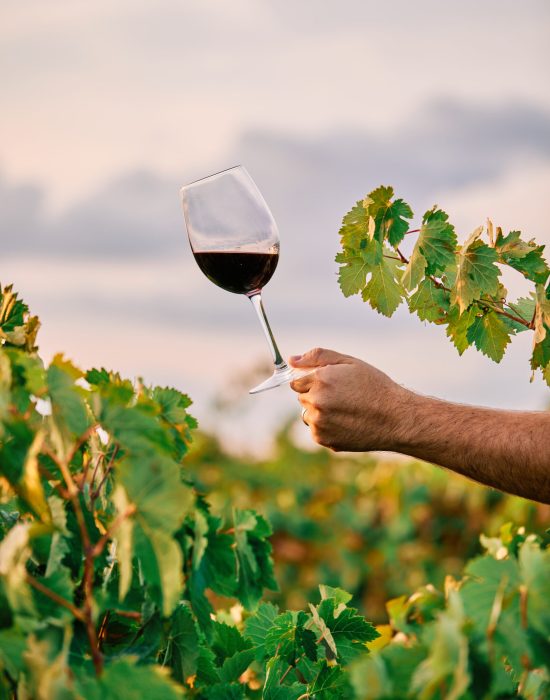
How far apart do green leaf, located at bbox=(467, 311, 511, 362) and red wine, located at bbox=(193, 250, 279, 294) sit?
76cm

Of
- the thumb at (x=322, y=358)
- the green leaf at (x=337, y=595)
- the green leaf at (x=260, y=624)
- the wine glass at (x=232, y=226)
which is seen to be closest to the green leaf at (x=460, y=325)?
the thumb at (x=322, y=358)

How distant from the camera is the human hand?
8.68ft

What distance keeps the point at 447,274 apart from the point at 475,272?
18 cm

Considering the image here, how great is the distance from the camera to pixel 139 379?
1.89 metres

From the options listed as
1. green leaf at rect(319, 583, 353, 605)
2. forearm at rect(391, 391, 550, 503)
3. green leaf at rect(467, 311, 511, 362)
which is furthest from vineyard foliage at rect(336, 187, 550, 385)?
green leaf at rect(319, 583, 353, 605)

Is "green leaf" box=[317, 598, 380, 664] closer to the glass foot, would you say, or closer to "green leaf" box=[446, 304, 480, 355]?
the glass foot

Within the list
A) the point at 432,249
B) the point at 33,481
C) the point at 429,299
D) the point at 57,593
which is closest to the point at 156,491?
the point at 33,481

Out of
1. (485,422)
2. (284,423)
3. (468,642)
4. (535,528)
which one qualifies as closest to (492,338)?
(485,422)

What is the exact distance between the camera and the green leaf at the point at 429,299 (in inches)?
113

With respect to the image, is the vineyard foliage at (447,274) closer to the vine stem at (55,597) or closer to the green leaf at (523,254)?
the green leaf at (523,254)

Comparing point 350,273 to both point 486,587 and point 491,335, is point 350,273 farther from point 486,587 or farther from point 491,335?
point 486,587

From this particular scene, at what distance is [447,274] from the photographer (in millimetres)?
2887

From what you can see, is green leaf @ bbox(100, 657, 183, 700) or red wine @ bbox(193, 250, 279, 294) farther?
red wine @ bbox(193, 250, 279, 294)

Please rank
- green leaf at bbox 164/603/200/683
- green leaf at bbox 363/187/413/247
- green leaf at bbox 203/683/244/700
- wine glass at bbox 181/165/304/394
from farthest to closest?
1. wine glass at bbox 181/165/304/394
2. green leaf at bbox 363/187/413/247
3. green leaf at bbox 203/683/244/700
4. green leaf at bbox 164/603/200/683
